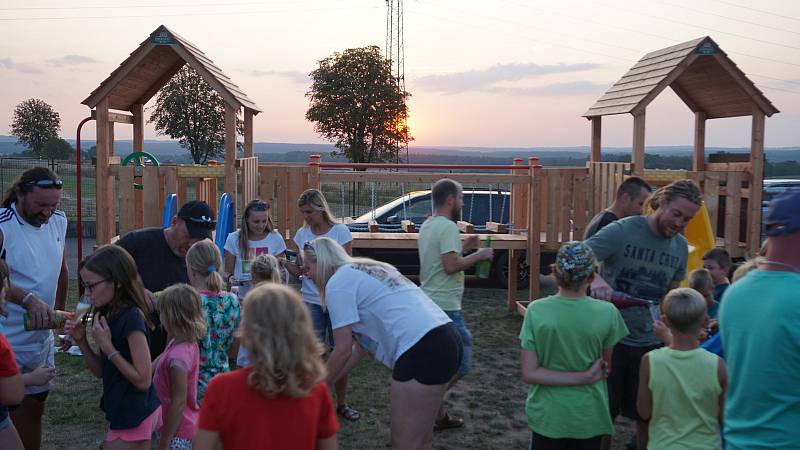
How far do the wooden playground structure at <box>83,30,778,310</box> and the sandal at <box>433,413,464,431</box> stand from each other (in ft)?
9.19

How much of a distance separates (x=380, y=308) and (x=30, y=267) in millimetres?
1935

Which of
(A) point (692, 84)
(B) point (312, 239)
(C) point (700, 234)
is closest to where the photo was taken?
(B) point (312, 239)

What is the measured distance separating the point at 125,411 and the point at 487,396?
13.1 feet

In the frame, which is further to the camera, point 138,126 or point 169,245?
point 138,126

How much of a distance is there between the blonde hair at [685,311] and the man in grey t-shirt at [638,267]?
83cm

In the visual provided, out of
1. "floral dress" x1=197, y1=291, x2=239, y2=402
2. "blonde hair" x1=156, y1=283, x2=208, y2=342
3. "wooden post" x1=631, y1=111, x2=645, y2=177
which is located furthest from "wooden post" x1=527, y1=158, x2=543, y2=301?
"blonde hair" x1=156, y1=283, x2=208, y2=342

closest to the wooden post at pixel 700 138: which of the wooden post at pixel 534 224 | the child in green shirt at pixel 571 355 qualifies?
the wooden post at pixel 534 224

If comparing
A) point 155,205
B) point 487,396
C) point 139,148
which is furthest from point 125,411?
point 139,148

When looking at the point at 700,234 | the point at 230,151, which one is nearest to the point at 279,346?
the point at 700,234

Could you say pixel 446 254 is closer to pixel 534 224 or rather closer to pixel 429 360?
pixel 429 360

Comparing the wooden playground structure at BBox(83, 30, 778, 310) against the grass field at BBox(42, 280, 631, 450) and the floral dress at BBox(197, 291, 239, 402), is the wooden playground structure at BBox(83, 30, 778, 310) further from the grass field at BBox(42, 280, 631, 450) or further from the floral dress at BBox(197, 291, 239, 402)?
the floral dress at BBox(197, 291, 239, 402)

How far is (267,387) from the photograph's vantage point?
2342 mm

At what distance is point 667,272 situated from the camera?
4.62 metres

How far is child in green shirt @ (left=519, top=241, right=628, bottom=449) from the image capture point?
356 cm
